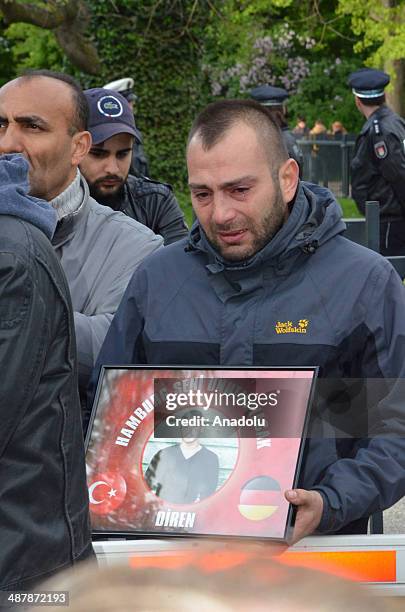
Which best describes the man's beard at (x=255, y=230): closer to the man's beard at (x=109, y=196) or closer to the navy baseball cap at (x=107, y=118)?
the navy baseball cap at (x=107, y=118)

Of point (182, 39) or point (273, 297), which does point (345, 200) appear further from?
point (273, 297)

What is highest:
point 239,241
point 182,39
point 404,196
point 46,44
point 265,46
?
point 239,241

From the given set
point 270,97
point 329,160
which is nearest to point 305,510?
point 270,97

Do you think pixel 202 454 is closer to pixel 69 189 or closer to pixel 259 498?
pixel 259 498

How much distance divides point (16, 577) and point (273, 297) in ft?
Answer: 3.46

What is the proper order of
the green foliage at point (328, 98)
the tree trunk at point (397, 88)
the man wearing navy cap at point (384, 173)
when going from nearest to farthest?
the man wearing navy cap at point (384, 173) < the tree trunk at point (397, 88) < the green foliage at point (328, 98)

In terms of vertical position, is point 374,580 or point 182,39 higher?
point 374,580

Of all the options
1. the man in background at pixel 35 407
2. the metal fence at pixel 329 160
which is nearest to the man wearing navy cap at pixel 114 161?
the man in background at pixel 35 407

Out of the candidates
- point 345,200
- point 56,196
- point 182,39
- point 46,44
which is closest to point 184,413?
point 56,196

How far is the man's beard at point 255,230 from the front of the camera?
2.93 metres

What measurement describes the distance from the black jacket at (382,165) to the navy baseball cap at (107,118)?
15.5ft

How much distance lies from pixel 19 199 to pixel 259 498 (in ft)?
2.70

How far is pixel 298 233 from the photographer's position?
2.95 meters

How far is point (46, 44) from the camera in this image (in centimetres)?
3519
